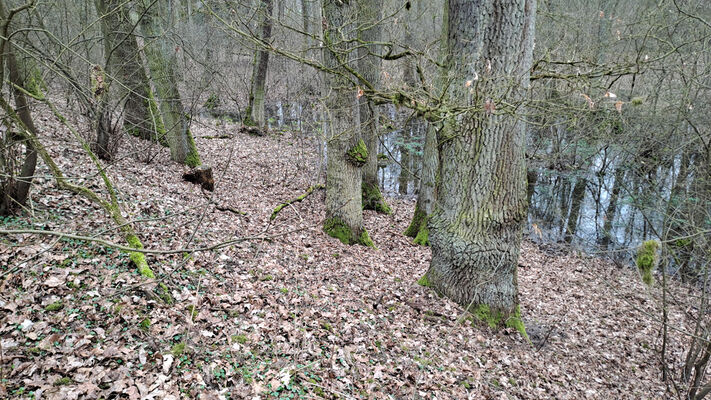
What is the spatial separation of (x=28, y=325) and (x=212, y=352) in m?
1.50

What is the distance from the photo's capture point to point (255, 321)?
4.14 metres

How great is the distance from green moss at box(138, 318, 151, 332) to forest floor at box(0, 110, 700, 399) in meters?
0.01

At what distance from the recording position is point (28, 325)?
10.3 feet

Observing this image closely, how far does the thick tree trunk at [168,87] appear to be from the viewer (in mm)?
7652

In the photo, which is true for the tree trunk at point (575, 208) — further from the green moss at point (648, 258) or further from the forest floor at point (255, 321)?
the green moss at point (648, 258)

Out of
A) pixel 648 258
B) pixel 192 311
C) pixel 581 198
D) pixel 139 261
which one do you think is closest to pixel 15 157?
pixel 139 261

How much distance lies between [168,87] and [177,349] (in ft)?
21.1

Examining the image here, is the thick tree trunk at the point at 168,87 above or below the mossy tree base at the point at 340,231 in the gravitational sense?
above

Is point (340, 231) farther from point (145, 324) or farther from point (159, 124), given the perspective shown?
point (159, 124)

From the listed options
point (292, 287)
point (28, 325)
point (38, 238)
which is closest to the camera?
point (28, 325)

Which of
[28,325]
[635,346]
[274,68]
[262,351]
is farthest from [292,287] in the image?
[274,68]

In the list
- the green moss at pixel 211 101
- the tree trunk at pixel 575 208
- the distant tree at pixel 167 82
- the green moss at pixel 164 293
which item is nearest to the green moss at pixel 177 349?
the green moss at pixel 164 293

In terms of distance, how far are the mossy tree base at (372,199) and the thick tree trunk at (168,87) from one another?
4.11m

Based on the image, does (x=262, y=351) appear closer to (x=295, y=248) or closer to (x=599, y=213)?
(x=295, y=248)
